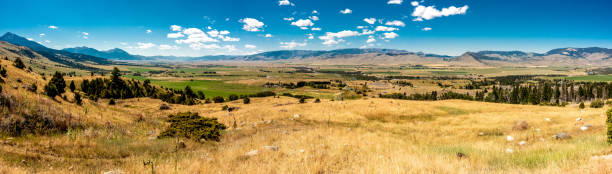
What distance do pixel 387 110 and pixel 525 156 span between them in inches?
1262

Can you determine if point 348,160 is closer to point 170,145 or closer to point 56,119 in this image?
point 170,145

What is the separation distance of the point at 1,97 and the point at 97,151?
11.8 metres

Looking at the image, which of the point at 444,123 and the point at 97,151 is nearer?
the point at 97,151

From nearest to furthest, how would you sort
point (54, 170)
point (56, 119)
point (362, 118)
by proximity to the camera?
point (54, 170)
point (56, 119)
point (362, 118)

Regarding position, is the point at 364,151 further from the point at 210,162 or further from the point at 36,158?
the point at 36,158

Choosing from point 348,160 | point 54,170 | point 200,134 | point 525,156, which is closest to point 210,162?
point 54,170

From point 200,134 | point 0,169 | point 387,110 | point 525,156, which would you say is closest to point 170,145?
point 200,134

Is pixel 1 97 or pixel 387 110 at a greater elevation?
pixel 1 97

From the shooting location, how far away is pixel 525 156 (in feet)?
31.9

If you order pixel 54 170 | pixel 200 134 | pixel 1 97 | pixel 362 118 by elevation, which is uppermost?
pixel 1 97

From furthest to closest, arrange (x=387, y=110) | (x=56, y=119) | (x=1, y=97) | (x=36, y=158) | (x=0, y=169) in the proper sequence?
1. (x=387, y=110)
2. (x=56, y=119)
3. (x=1, y=97)
4. (x=36, y=158)
5. (x=0, y=169)

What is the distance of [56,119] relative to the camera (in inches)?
699

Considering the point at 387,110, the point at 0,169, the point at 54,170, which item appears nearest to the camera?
the point at 0,169

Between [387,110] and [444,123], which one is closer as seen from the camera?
[444,123]
